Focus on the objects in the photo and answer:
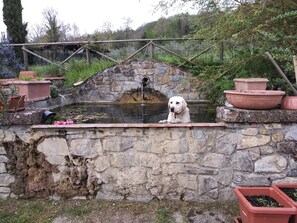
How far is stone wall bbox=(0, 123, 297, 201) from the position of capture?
7.86ft

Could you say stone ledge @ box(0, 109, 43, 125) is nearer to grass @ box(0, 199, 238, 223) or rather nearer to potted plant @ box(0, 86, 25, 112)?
potted plant @ box(0, 86, 25, 112)

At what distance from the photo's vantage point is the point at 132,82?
7172 millimetres

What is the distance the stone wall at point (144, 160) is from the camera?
2.39 metres

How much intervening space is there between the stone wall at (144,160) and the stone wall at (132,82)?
4514 millimetres

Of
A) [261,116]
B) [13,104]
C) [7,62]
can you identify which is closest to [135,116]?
[13,104]

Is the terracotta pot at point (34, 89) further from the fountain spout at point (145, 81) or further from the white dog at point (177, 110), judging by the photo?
the white dog at point (177, 110)

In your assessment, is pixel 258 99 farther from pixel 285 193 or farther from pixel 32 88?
pixel 32 88

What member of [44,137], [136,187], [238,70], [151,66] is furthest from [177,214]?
[151,66]

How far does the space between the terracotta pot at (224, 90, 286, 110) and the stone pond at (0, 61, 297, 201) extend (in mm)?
59

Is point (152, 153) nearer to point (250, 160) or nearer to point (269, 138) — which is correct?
point (250, 160)

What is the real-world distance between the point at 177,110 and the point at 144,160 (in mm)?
923

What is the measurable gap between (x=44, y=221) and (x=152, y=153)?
1.09 m

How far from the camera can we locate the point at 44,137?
254cm

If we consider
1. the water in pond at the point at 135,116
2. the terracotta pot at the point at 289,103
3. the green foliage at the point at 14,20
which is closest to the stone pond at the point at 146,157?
the terracotta pot at the point at 289,103
